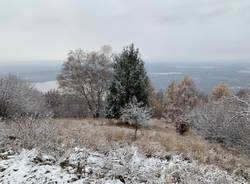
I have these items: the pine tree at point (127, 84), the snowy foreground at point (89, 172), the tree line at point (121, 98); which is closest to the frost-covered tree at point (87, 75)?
the tree line at point (121, 98)

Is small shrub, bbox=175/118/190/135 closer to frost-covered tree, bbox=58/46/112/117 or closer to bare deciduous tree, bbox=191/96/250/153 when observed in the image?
bare deciduous tree, bbox=191/96/250/153

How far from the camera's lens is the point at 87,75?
107 feet

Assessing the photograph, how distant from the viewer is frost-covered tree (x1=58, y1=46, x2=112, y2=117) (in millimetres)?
32344

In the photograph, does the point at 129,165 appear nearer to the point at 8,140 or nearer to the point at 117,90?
the point at 8,140

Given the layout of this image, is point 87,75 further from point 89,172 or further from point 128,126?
point 89,172

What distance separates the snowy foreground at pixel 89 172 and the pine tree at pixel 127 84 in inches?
559

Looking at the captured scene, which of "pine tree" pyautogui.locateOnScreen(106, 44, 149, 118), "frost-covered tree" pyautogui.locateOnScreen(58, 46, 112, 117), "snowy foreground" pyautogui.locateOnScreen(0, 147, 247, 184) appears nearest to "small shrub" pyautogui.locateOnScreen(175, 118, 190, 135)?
"pine tree" pyautogui.locateOnScreen(106, 44, 149, 118)

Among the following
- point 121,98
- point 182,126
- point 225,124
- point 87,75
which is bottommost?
point 182,126

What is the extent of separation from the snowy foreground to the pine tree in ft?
46.6

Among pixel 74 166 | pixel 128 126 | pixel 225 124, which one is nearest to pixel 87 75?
pixel 128 126

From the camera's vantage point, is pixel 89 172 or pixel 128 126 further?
pixel 128 126

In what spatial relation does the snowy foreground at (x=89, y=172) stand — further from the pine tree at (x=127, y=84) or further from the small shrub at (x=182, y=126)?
the pine tree at (x=127, y=84)

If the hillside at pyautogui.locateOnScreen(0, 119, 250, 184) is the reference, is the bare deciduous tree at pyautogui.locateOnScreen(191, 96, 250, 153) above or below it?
below

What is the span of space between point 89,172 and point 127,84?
15.5 metres
